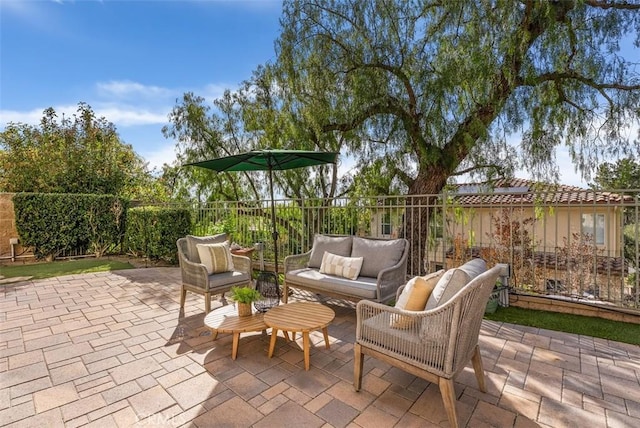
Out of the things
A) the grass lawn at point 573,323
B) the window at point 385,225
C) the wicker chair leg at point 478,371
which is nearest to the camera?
the wicker chair leg at point 478,371

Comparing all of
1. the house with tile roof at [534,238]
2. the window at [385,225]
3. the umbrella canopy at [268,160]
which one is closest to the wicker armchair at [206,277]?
the umbrella canopy at [268,160]

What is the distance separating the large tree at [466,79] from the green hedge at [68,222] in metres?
6.90

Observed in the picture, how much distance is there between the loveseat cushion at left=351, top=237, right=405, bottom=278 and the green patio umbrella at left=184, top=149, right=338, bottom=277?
56.7 inches

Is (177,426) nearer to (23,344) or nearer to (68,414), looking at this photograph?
(68,414)

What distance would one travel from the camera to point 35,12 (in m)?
5.18

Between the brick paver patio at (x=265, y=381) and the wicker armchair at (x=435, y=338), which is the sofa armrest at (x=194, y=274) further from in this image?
the wicker armchair at (x=435, y=338)

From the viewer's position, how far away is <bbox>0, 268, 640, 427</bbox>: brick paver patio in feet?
7.38

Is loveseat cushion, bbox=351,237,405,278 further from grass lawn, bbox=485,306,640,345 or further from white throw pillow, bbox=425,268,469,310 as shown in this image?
white throw pillow, bbox=425,268,469,310

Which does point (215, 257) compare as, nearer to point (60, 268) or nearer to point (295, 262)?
point (295, 262)

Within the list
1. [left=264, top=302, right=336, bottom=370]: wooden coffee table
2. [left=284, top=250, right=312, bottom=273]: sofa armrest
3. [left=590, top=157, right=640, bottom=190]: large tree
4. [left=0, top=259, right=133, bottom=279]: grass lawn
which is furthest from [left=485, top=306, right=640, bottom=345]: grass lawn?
[left=0, top=259, right=133, bottom=279]: grass lawn

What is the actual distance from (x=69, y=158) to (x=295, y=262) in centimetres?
986

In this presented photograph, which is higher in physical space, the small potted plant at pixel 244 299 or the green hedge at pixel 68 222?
the green hedge at pixel 68 222

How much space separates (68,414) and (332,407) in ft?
6.46

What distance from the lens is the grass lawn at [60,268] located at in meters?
6.91
